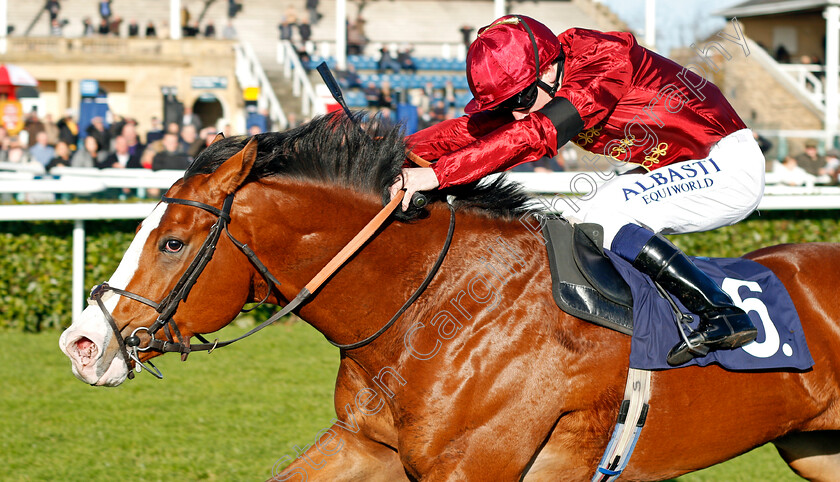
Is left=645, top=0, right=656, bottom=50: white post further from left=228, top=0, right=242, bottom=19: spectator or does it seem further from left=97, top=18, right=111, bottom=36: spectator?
left=97, top=18, right=111, bottom=36: spectator

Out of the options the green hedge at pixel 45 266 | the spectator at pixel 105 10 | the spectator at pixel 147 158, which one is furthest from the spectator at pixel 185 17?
the green hedge at pixel 45 266

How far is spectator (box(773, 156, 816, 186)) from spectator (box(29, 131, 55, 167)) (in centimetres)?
789

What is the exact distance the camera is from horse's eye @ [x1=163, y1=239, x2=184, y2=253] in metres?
2.48

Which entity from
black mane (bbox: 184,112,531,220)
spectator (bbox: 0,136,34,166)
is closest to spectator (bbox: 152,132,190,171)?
spectator (bbox: 0,136,34,166)

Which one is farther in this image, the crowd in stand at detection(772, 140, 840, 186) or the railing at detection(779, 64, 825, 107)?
the railing at detection(779, 64, 825, 107)

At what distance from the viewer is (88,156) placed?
952 cm

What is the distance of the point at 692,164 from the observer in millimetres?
2965

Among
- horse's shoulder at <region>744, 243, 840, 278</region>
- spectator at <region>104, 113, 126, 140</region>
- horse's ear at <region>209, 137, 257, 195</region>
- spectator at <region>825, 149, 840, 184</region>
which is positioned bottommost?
spectator at <region>825, 149, 840, 184</region>

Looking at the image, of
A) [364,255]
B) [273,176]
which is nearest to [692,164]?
[364,255]

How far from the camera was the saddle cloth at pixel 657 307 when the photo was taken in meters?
2.68

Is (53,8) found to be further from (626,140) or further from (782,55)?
(626,140)

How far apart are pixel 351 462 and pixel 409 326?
0.51 meters

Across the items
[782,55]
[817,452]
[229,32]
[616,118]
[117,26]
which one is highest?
[616,118]

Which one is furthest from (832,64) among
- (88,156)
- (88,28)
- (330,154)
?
(330,154)
